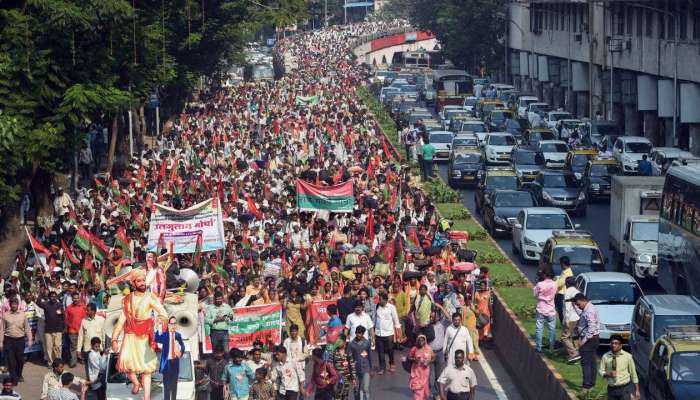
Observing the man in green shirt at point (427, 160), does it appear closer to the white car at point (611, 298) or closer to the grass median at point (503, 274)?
the grass median at point (503, 274)

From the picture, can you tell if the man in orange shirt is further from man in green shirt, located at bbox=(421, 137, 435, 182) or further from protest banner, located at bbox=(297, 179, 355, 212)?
man in green shirt, located at bbox=(421, 137, 435, 182)

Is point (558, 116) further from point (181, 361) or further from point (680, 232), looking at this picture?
point (181, 361)

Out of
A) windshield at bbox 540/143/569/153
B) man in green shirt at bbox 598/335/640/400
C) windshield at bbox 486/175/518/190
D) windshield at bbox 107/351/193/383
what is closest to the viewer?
man in green shirt at bbox 598/335/640/400

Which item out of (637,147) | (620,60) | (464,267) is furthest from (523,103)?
(464,267)

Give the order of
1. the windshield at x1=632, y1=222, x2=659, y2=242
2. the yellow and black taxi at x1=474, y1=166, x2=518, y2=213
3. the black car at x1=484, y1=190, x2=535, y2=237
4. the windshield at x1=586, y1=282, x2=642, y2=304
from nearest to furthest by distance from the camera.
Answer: the windshield at x1=586, y1=282, x2=642, y2=304 → the windshield at x1=632, y1=222, x2=659, y2=242 → the black car at x1=484, y1=190, x2=535, y2=237 → the yellow and black taxi at x1=474, y1=166, x2=518, y2=213

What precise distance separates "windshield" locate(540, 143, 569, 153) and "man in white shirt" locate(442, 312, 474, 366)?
31.4m

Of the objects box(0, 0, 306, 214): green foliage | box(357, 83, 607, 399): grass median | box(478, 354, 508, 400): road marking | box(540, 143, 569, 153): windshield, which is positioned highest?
box(0, 0, 306, 214): green foliage

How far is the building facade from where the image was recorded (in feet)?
192

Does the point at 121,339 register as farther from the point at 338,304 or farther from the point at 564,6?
the point at 564,6

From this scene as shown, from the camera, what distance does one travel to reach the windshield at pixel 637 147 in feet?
163

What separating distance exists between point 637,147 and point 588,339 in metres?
30.1

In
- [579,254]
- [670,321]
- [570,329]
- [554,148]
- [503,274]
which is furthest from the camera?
[554,148]

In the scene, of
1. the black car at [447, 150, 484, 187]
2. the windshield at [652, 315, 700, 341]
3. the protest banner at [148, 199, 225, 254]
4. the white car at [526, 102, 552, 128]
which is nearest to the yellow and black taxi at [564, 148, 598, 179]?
the black car at [447, 150, 484, 187]

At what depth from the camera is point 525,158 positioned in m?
49.1
